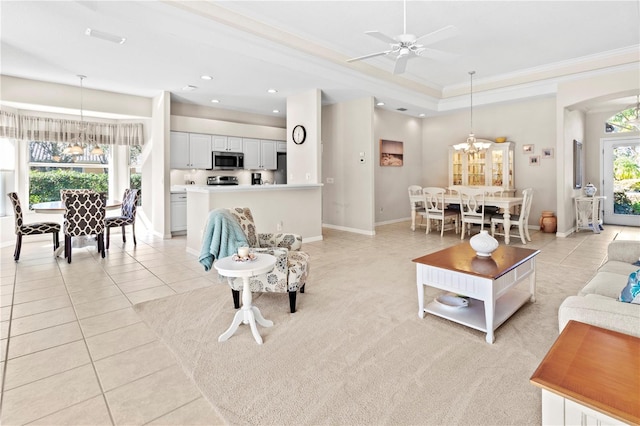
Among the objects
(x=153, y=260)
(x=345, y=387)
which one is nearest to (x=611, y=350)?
(x=345, y=387)

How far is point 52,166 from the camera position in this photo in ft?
21.0

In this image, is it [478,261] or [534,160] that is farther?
[534,160]

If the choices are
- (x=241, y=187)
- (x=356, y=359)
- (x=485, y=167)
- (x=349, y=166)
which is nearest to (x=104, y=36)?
(x=241, y=187)

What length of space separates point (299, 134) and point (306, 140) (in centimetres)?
25

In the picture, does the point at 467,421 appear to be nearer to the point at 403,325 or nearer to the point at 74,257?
the point at 403,325

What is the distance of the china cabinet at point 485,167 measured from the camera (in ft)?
24.4

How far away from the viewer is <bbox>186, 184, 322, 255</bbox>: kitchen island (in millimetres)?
4852

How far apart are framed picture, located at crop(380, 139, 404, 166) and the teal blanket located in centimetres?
581

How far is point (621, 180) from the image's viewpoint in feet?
25.0

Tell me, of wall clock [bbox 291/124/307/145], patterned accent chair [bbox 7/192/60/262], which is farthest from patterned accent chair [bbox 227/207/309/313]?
wall clock [bbox 291/124/307/145]

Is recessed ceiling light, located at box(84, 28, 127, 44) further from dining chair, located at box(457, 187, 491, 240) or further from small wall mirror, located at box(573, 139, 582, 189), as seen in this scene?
small wall mirror, located at box(573, 139, 582, 189)

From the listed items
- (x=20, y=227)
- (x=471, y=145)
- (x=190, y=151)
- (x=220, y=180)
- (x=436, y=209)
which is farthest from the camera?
(x=220, y=180)

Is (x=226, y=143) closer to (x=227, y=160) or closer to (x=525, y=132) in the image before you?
(x=227, y=160)

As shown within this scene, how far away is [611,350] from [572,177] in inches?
269
